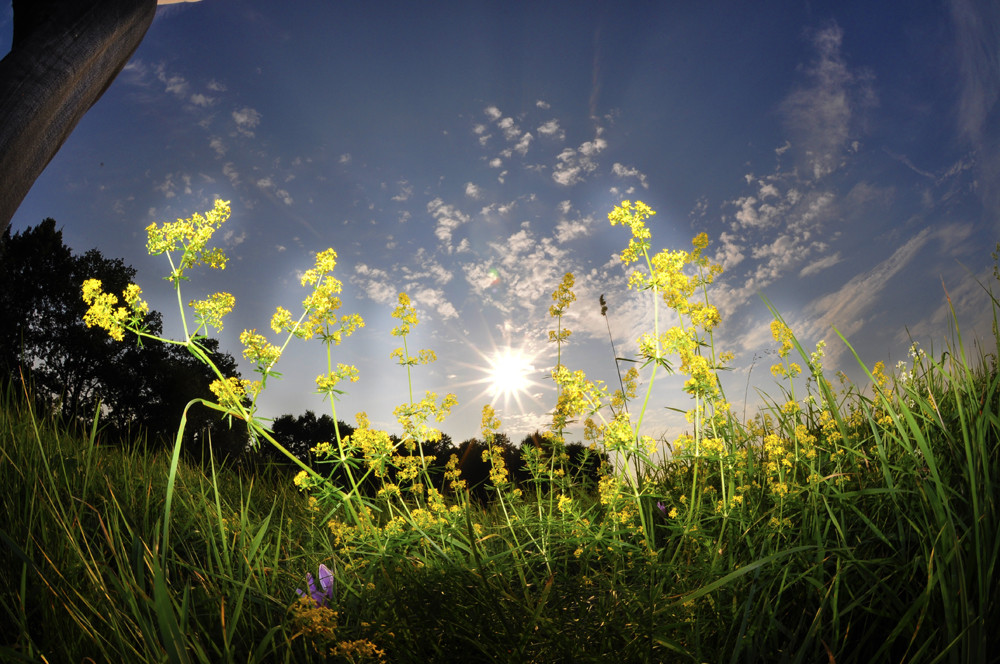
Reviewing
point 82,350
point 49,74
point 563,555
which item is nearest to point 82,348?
point 82,350

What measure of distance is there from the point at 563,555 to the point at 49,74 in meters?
4.08

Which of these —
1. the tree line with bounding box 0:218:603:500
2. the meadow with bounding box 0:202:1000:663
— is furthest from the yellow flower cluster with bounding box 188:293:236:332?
the tree line with bounding box 0:218:603:500

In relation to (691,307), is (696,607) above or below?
below

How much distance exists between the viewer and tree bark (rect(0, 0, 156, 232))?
294cm

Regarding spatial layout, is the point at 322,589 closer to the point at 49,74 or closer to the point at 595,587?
the point at 595,587

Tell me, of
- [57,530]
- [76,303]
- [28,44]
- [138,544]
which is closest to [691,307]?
[138,544]

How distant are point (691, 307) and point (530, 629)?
2.12 metres

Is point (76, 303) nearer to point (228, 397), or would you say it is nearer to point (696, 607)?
point (228, 397)

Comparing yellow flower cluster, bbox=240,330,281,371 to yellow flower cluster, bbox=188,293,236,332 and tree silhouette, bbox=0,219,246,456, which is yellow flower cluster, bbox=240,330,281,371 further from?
tree silhouette, bbox=0,219,246,456

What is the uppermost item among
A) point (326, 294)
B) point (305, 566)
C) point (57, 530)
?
point (326, 294)

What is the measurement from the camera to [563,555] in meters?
3.04

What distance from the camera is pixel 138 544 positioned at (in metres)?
2.01

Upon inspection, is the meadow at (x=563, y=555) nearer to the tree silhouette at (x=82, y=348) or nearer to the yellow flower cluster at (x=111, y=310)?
the yellow flower cluster at (x=111, y=310)

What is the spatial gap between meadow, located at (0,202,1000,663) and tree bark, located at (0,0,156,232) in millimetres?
890
